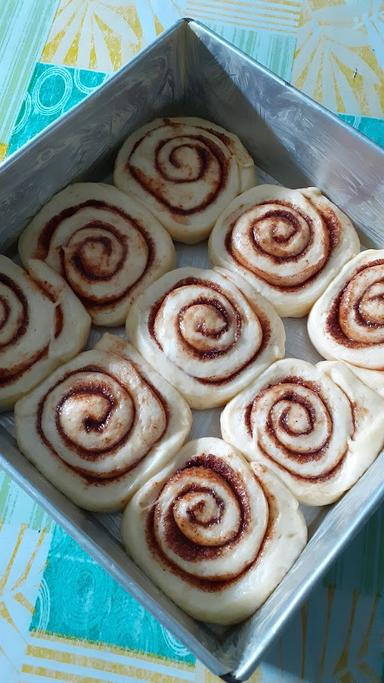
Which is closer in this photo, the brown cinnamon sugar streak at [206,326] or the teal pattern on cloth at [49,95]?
the brown cinnamon sugar streak at [206,326]

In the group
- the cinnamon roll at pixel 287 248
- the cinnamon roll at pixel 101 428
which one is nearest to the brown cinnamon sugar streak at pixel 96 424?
the cinnamon roll at pixel 101 428

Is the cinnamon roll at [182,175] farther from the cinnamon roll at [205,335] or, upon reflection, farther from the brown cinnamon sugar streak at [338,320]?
the brown cinnamon sugar streak at [338,320]

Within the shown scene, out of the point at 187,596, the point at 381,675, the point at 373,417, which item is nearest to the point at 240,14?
the point at 373,417

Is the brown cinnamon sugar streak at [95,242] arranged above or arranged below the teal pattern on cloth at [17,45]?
below

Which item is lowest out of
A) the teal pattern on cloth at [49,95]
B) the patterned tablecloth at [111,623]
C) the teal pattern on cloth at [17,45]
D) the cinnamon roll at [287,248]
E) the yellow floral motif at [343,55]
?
the patterned tablecloth at [111,623]

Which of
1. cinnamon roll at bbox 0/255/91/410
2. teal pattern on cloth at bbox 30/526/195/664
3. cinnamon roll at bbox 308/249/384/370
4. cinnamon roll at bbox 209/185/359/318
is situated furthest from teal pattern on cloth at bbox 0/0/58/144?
teal pattern on cloth at bbox 30/526/195/664

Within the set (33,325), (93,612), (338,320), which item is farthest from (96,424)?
(338,320)

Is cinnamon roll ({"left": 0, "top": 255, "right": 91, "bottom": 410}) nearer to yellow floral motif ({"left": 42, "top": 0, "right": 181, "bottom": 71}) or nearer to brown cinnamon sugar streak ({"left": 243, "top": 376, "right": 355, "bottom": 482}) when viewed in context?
brown cinnamon sugar streak ({"left": 243, "top": 376, "right": 355, "bottom": 482})

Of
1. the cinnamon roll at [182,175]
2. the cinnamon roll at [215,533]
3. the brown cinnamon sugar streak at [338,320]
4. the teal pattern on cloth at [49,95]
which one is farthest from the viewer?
the teal pattern on cloth at [49,95]

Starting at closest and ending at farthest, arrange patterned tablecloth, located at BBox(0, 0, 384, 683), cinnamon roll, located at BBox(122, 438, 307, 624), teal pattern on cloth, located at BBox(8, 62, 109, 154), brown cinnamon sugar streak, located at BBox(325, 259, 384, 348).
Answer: cinnamon roll, located at BBox(122, 438, 307, 624) → patterned tablecloth, located at BBox(0, 0, 384, 683) → brown cinnamon sugar streak, located at BBox(325, 259, 384, 348) → teal pattern on cloth, located at BBox(8, 62, 109, 154)
